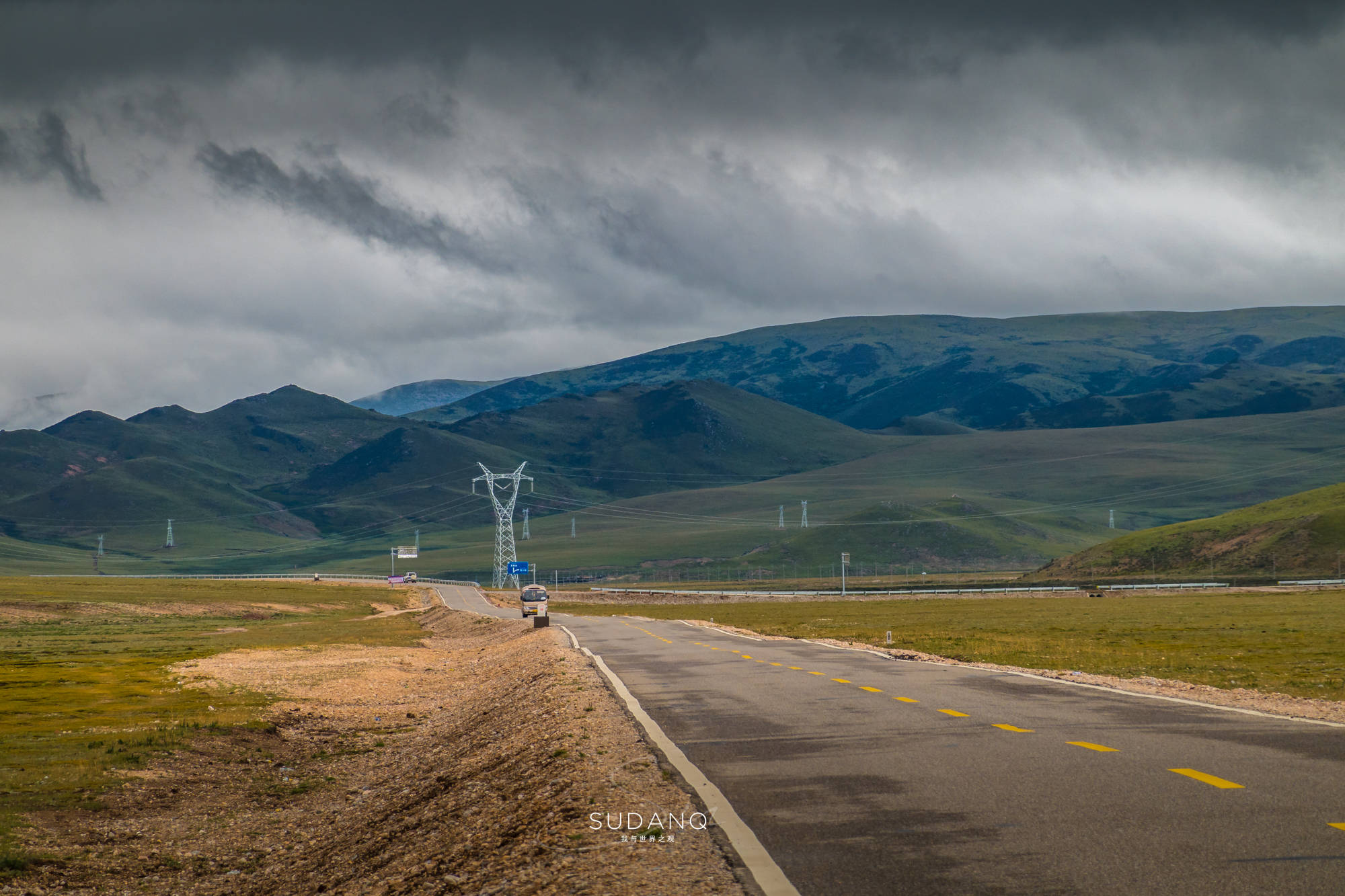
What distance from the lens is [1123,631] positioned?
56875mm

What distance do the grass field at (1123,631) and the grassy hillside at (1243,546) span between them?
43095mm

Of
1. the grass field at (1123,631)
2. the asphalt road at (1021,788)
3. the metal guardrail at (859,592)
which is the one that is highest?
the asphalt road at (1021,788)

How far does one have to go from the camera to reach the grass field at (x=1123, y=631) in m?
32.9

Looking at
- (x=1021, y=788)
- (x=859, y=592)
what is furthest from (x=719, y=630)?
(x=859, y=592)

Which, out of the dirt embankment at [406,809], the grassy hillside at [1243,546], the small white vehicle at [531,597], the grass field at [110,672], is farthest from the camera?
the grassy hillside at [1243,546]

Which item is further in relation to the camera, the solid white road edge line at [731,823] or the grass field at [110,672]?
the grass field at [110,672]

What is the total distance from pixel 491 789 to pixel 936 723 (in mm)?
7123

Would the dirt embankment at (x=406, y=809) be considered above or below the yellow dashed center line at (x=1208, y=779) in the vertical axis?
below

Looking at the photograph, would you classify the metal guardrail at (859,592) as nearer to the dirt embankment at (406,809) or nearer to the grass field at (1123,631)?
the grass field at (1123,631)

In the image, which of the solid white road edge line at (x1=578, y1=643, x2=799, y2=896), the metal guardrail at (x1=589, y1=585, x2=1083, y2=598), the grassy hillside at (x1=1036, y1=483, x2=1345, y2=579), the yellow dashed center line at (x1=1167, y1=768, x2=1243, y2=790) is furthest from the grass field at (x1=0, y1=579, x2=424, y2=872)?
the grassy hillside at (x1=1036, y1=483, x2=1345, y2=579)

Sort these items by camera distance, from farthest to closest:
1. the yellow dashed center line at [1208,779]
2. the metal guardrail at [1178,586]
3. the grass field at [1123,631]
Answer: the metal guardrail at [1178,586]
the grass field at [1123,631]
the yellow dashed center line at [1208,779]

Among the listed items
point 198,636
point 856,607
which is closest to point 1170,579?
point 856,607

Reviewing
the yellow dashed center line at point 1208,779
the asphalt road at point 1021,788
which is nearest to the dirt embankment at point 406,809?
the asphalt road at point 1021,788

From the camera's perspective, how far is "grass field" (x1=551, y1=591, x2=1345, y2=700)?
108ft
